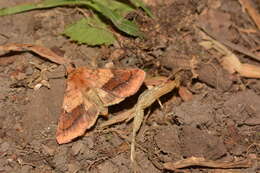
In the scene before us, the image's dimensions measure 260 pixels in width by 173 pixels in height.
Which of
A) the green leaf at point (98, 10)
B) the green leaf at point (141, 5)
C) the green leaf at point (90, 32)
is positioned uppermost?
the green leaf at point (141, 5)

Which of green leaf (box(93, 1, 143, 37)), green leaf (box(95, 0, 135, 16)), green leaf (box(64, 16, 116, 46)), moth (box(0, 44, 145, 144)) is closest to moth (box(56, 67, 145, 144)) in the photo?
moth (box(0, 44, 145, 144))

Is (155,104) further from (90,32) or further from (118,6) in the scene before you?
(118,6)

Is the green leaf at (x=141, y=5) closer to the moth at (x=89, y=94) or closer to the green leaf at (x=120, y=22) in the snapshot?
the green leaf at (x=120, y=22)

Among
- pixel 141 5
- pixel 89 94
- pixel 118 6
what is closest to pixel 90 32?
pixel 118 6

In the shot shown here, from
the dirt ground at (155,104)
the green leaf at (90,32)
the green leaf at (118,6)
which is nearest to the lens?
the dirt ground at (155,104)

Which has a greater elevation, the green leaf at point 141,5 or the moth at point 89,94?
the green leaf at point 141,5

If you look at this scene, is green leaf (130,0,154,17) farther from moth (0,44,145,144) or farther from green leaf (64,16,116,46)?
moth (0,44,145,144)

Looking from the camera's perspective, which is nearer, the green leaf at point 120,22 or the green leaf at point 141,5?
the green leaf at point 120,22

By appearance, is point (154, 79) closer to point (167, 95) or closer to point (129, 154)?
point (167, 95)

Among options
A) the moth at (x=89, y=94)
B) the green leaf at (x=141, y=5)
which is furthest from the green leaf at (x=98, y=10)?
the moth at (x=89, y=94)
